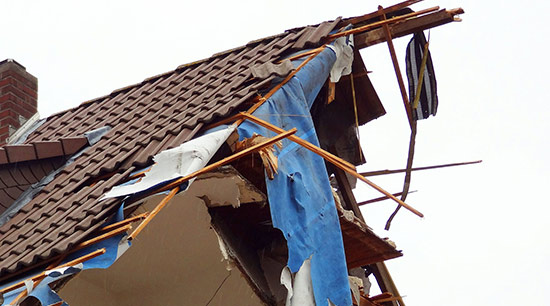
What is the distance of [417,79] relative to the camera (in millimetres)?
9164

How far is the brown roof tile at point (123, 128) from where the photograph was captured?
5.99 meters

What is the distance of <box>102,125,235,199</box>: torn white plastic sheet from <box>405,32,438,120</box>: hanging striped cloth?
139 inches

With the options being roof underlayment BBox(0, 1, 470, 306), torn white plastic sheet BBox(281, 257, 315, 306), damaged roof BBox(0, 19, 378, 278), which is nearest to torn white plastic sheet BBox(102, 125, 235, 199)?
roof underlayment BBox(0, 1, 470, 306)

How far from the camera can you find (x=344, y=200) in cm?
1009

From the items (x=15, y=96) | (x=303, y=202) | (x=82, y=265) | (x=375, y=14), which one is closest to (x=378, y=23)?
(x=375, y=14)

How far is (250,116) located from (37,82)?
4.90m

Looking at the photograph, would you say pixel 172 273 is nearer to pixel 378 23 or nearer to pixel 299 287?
pixel 299 287

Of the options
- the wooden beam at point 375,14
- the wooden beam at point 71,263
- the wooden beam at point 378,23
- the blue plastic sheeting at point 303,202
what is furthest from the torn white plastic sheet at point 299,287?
the wooden beam at point 375,14

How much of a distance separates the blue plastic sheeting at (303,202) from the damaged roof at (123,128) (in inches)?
10.8

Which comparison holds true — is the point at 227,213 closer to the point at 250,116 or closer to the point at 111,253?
the point at 250,116

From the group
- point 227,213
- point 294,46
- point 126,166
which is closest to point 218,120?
point 126,166

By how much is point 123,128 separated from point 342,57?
238cm

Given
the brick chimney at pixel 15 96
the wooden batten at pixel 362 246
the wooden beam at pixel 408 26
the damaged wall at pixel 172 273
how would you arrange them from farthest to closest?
the brick chimney at pixel 15 96 → the wooden beam at pixel 408 26 → the wooden batten at pixel 362 246 → the damaged wall at pixel 172 273

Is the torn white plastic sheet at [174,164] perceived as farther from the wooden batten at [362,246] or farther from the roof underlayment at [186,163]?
the wooden batten at [362,246]
